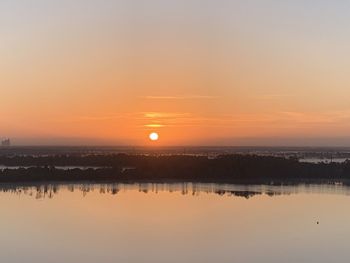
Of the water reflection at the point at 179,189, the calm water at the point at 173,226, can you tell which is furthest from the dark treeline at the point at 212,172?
the calm water at the point at 173,226

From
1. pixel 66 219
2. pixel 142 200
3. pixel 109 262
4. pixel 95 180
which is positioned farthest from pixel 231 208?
pixel 95 180

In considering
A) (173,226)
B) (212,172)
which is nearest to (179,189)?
(212,172)

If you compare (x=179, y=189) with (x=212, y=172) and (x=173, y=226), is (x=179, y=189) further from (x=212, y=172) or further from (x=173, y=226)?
(x=173, y=226)

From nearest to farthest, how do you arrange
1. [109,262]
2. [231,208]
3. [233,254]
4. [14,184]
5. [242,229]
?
[109,262]
[233,254]
[242,229]
[231,208]
[14,184]

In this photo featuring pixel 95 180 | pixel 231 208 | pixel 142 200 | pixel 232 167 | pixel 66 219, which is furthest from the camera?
pixel 232 167

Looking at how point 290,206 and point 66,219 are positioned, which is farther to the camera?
point 290,206

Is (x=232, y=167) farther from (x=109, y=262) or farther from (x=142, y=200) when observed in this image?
(x=109, y=262)
